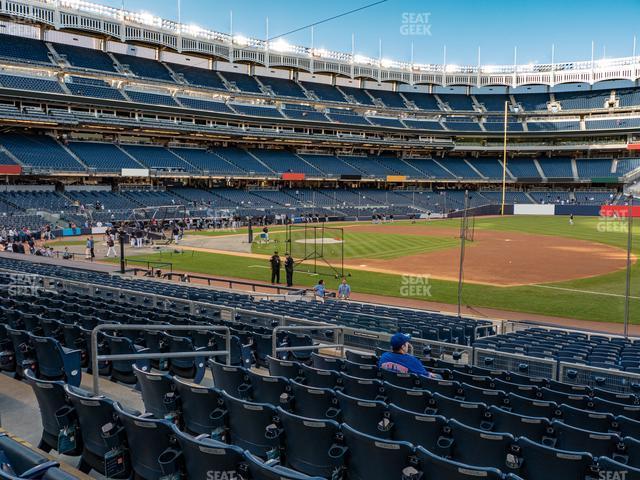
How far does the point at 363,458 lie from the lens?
4.87m

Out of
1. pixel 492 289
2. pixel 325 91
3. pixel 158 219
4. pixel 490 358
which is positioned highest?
pixel 325 91

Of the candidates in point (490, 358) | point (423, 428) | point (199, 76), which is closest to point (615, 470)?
point (423, 428)

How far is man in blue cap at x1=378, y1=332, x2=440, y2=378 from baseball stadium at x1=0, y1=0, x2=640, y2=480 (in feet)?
0.11

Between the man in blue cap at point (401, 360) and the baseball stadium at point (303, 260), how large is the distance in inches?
1.4

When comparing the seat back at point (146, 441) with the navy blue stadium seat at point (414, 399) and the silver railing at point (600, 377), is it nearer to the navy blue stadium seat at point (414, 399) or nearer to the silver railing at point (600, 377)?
the navy blue stadium seat at point (414, 399)

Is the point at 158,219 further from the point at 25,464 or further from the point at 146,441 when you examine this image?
the point at 25,464

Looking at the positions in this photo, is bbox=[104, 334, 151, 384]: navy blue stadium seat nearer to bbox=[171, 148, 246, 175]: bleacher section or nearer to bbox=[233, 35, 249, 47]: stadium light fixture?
bbox=[171, 148, 246, 175]: bleacher section

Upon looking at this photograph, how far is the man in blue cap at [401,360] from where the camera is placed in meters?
8.03

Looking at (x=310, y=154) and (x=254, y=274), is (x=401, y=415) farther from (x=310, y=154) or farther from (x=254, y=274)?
(x=310, y=154)

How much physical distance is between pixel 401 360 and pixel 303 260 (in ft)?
85.8

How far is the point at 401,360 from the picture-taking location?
815cm

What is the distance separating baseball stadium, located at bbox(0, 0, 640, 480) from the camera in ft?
18.2

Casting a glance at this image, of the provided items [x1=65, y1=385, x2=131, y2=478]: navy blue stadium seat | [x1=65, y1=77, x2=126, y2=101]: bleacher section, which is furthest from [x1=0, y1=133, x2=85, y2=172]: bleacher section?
[x1=65, y1=385, x2=131, y2=478]: navy blue stadium seat

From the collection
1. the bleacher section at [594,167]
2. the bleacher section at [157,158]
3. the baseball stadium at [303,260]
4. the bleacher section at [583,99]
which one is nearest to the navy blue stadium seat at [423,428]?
the baseball stadium at [303,260]
